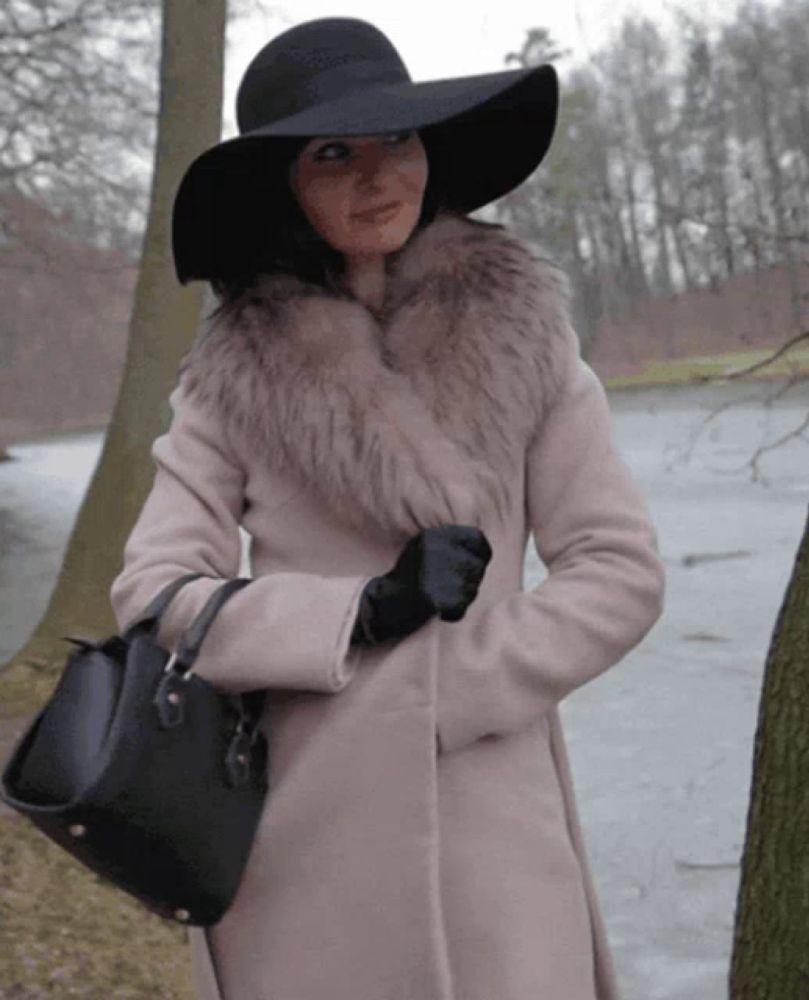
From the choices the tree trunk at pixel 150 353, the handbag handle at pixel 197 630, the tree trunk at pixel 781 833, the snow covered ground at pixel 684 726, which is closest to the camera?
the handbag handle at pixel 197 630

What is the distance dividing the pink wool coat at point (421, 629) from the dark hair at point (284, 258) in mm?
63

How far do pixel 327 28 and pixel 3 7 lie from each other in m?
12.2

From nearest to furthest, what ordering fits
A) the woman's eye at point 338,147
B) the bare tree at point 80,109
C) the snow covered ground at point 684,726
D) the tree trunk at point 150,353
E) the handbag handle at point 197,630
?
1. the handbag handle at point 197,630
2. the woman's eye at point 338,147
3. the snow covered ground at point 684,726
4. the tree trunk at point 150,353
5. the bare tree at point 80,109

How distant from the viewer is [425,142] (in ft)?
6.44

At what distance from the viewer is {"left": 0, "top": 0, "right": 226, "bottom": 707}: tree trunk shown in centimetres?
732

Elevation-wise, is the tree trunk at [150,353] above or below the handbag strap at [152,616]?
below

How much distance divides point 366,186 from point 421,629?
55cm

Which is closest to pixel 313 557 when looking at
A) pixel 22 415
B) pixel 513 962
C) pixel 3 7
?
pixel 513 962

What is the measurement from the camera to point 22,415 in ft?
124

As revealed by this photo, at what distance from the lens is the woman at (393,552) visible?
1.72 meters

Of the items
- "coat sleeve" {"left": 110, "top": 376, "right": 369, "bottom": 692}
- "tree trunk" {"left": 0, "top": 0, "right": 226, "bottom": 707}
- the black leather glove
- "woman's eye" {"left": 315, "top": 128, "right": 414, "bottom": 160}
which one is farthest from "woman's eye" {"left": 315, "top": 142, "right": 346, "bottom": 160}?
"tree trunk" {"left": 0, "top": 0, "right": 226, "bottom": 707}

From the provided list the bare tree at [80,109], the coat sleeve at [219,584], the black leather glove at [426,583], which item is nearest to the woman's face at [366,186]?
the coat sleeve at [219,584]

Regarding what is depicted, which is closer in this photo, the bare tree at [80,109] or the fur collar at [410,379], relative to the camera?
the fur collar at [410,379]

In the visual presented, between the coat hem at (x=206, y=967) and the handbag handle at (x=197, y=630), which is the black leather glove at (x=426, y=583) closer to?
the handbag handle at (x=197, y=630)
